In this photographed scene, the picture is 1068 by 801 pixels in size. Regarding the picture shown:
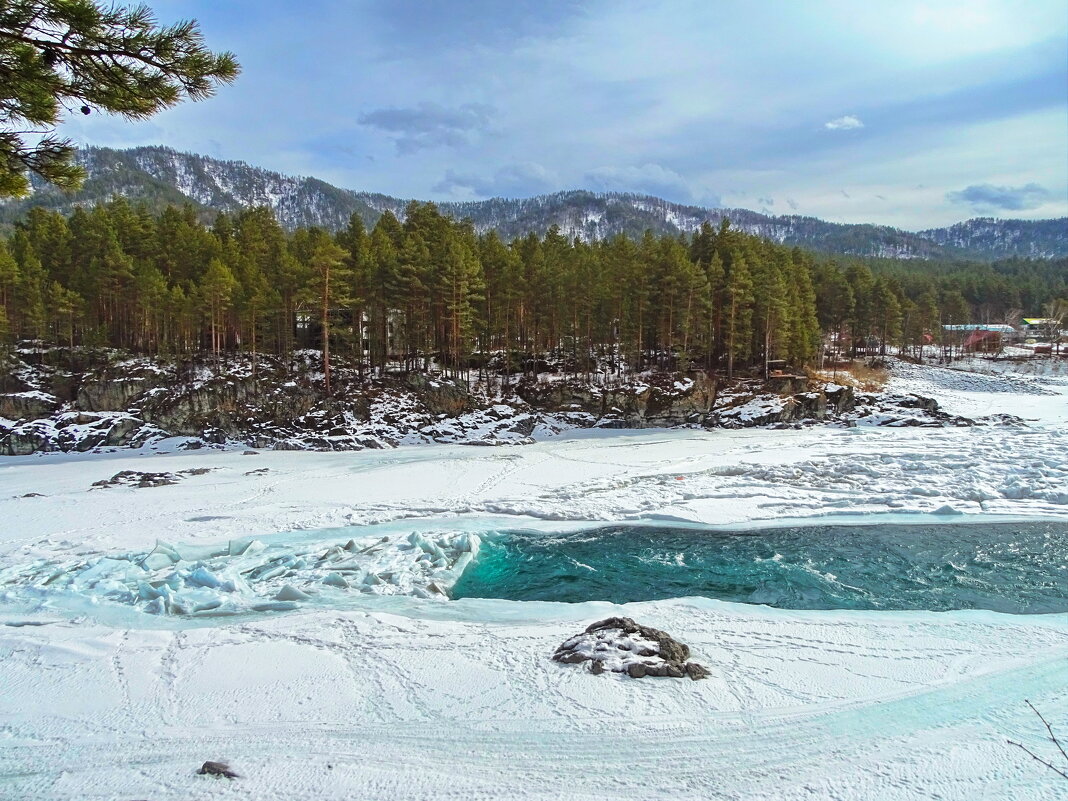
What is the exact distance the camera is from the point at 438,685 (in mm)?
6633

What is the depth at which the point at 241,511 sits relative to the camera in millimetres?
16062

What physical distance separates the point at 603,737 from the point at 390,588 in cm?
561

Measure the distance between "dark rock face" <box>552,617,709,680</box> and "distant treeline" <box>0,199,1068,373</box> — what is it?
30.0 m

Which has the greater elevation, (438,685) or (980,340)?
(980,340)

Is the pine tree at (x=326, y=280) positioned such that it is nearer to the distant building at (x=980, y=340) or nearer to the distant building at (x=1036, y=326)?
→ the distant building at (x=980, y=340)

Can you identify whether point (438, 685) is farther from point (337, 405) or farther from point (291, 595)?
point (337, 405)

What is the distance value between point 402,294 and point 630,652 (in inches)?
1286

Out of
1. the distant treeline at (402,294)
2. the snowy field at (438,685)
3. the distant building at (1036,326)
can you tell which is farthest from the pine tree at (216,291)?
the distant building at (1036,326)

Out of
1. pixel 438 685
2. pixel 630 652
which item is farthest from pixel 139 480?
pixel 630 652

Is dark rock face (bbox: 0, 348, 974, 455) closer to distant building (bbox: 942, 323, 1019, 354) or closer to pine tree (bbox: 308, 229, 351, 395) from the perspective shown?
pine tree (bbox: 308, 229, 351, 395)

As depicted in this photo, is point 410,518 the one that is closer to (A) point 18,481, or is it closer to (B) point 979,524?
(B) point 979,524

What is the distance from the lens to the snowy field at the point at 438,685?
16.6 ft

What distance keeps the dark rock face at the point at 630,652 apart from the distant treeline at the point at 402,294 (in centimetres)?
3005

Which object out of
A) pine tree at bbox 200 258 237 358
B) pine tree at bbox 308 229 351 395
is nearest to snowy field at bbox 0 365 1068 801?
pine tree at bbox 308 229 351 395
